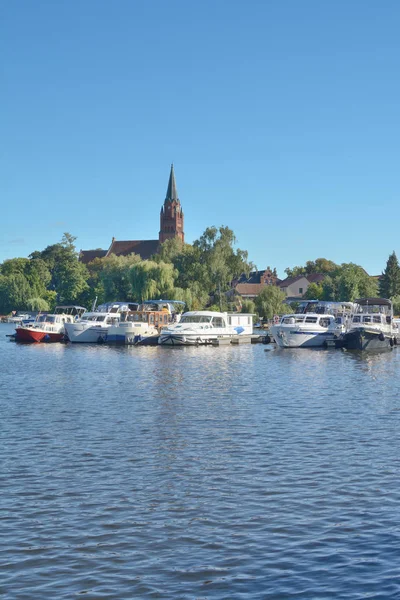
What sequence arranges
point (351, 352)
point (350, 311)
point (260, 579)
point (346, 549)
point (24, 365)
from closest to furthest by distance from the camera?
point (260, 579)
point (346, 549)
point (24, 365)
point (351, 352)
point (350, 311)

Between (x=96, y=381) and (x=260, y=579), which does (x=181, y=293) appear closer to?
(x=96, y=381)

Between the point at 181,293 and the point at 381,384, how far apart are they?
67671 millimetres

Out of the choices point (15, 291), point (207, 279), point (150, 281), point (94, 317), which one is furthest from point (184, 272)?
point (15, 291)

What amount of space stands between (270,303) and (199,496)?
107 m

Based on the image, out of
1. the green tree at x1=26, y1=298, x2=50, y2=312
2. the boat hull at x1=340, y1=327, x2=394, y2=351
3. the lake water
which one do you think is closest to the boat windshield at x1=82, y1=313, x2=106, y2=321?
the boat hull at x1=340, y1=327, x2=394, y2=351

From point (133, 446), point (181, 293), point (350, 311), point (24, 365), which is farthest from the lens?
point (181, 293)

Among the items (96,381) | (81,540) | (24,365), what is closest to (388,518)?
(81,540)

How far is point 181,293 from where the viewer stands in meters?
111

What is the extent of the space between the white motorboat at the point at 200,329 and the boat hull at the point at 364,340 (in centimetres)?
1388

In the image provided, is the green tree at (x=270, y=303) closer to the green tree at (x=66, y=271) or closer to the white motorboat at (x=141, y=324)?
the white motorboat at (x=141, y=324)

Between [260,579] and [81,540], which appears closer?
[260,579]

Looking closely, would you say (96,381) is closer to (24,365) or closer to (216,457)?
(24,365)

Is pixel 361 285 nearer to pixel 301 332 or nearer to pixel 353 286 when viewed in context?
pixel 353 286

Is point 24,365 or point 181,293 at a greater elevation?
point 181,293
